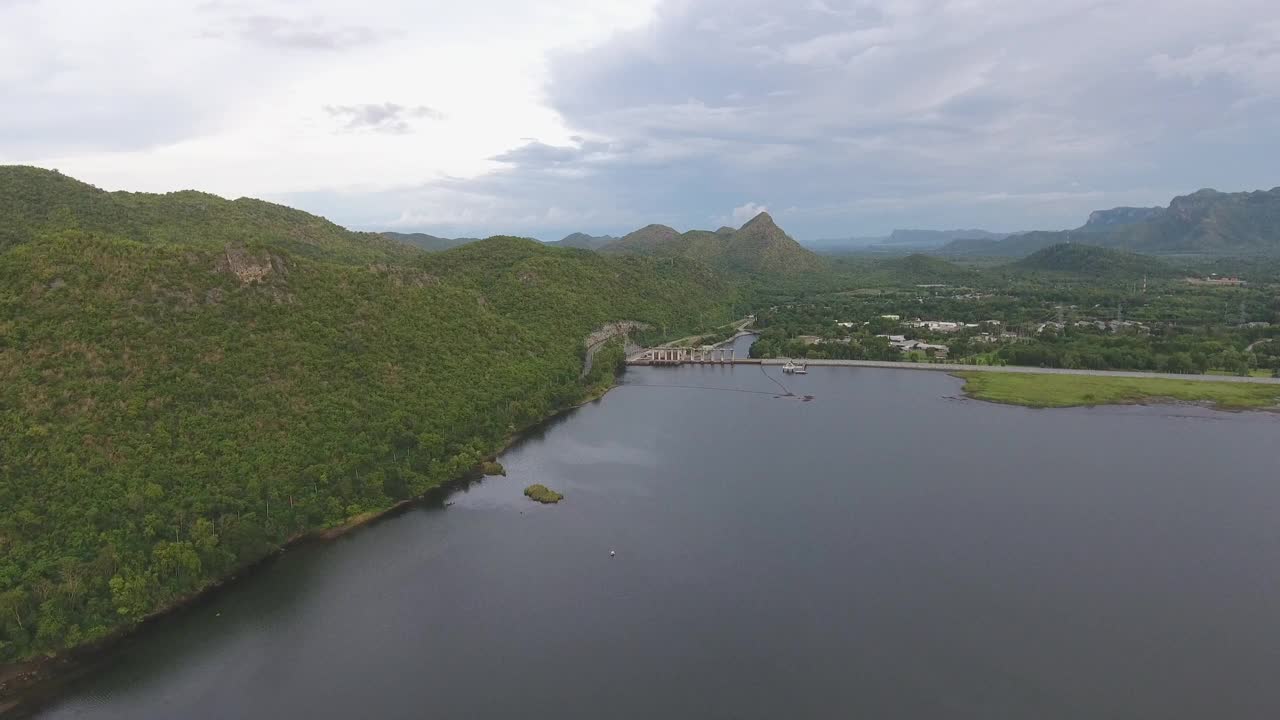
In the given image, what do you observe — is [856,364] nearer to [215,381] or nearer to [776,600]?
[776,600]

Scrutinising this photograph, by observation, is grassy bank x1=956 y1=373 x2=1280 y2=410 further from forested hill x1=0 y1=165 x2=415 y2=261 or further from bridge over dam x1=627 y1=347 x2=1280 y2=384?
forested hill x1=0 y1=165 x2=415 y2=261

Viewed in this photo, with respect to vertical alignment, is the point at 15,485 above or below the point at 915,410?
above

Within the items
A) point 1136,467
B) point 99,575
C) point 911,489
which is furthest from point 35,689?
point 1136,467

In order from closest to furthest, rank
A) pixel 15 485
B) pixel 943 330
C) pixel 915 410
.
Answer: pixel 15 485 < pixel 915 410 < pixel 943 330

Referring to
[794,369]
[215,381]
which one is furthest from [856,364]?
[215,381]

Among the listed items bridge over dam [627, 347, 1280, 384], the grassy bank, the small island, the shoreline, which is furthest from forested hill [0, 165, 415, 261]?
the grassy bank

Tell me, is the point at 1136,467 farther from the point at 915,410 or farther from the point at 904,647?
the point at 904,647
